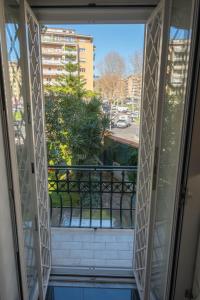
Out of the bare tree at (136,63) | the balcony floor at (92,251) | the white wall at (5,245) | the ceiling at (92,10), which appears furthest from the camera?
the bare tree at (136,63)

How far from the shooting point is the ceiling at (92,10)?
1423 millimetres

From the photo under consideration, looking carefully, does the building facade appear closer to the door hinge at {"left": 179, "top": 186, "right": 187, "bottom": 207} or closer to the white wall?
the door hinge at {"left": 179, "top": 186, "right": 187, "bottom": 207}

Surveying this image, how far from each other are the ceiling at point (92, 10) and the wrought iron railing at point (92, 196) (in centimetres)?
162

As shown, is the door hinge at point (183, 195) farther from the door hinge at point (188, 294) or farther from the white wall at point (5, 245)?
the white wall at point (5, 245)

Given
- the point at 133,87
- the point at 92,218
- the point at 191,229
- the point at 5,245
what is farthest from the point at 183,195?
the point at 92,218

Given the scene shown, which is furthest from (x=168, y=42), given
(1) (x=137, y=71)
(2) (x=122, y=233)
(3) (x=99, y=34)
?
(2) (x=122, y=233)

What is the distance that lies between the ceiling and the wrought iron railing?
63.7 inches

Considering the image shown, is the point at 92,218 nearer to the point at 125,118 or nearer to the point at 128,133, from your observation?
the point at 128,133

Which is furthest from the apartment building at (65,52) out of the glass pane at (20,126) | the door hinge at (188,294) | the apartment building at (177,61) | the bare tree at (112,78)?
the door hinge at (188,294)

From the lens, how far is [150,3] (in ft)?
4.66

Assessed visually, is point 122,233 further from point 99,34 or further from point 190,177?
point 99,34

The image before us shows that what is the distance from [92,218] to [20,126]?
208 centimetres

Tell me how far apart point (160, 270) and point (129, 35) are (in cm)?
232

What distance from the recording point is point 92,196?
3.19 m
